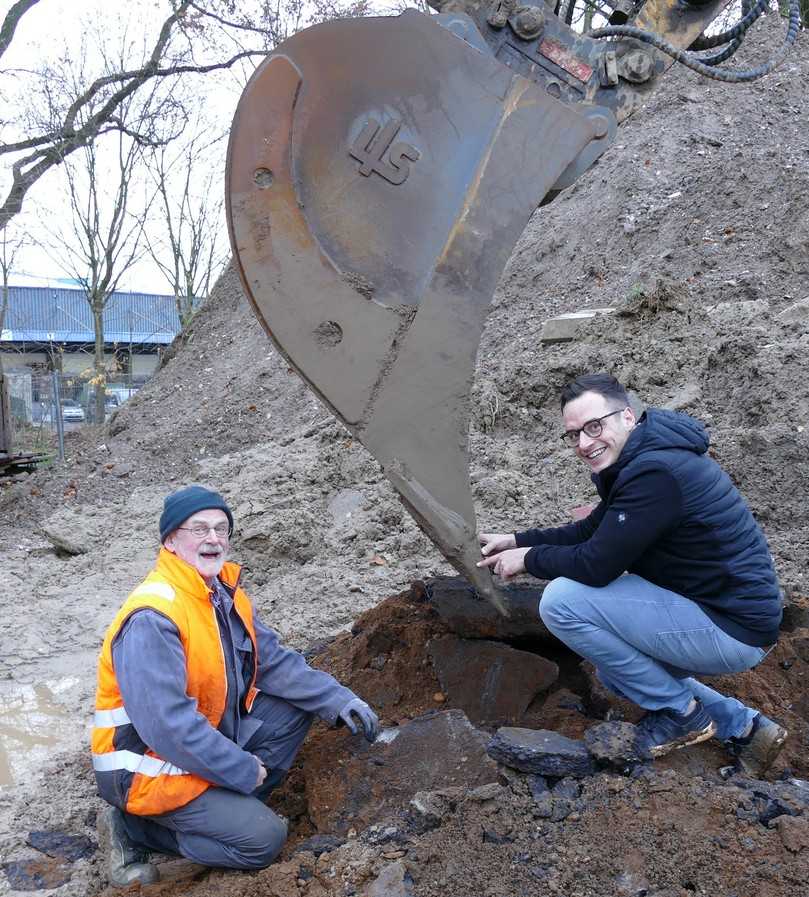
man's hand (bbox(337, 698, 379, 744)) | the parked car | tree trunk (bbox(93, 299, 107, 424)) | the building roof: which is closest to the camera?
man's hand (bbox(337, 698, 379, 744))

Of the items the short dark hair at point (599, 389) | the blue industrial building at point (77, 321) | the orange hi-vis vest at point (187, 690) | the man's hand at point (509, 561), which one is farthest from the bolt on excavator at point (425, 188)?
the blue industrial building at point (77, 321)

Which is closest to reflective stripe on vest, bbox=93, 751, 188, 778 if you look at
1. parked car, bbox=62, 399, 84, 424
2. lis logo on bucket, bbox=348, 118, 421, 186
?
lis logo on bucket, bbox=348, 118, 421, 186

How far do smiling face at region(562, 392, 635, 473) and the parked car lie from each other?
58.5 feet

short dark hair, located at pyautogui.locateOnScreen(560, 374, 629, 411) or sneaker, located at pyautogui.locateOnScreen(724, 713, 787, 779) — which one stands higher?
short dark hair, located at pyautogui.locateOnScreen(560, 374, 629, 411)

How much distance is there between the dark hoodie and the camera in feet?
8.89

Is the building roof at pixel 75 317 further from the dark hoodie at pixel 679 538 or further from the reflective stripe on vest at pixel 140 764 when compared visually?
the dark hoodie at pixel 679 538

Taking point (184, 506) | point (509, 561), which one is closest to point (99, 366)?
point (184, 506)

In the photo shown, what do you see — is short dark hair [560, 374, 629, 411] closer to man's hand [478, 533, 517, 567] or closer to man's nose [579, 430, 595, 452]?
man's nose [579, 430, 595, 452]

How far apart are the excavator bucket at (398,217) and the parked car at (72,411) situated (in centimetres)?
1742

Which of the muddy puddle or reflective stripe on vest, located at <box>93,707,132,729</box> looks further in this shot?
the muddy puddle

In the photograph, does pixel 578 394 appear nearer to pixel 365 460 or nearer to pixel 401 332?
pixel 401 332

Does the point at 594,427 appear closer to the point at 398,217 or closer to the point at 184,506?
the point at 398,217

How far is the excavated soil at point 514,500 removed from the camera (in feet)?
8.07

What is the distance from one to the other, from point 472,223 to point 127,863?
7.98ft
